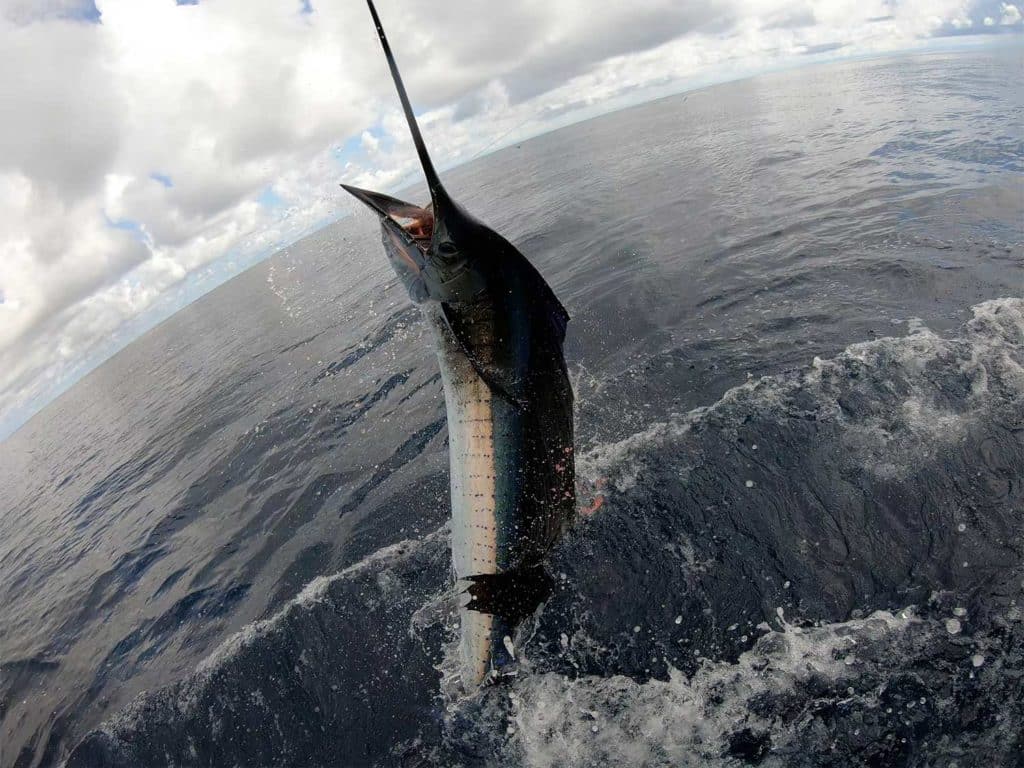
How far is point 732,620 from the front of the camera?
15.7 feet

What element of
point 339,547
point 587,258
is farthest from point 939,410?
point 587,258

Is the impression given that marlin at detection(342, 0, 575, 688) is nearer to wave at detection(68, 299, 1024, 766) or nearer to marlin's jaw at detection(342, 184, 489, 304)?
marlin's jaw at detection(342, 184, 489, 304)

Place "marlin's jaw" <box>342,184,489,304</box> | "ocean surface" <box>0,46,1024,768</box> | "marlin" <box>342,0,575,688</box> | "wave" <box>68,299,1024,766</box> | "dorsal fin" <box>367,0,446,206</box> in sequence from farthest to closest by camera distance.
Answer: "ocean surface" <box>0,46,1024,768</box>, "wave" <box>68,299,1024,766</box>, "marlin" <box>342,0,575,688</box>, "marlin's jaw" <box>342,184,489,304</box>, "dorsal fin" <box>367,0,446,206</box>

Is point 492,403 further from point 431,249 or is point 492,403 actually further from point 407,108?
point 407,108

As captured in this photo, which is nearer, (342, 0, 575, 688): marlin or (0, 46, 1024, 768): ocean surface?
(342, 0, 575, 688): marlin

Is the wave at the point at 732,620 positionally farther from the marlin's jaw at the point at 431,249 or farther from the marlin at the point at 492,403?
the marlin's jaw at the point at 431,249

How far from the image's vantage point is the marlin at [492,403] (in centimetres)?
369

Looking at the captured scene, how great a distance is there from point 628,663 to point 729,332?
687cm

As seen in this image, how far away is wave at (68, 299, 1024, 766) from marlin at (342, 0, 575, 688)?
499mm

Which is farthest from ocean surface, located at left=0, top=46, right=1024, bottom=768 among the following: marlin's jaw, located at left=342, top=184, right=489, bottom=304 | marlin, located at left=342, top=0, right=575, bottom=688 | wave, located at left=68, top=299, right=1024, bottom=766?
marlin's jaw, located at left=342, top=184, right=489, bottom=304

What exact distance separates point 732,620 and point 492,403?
325cm

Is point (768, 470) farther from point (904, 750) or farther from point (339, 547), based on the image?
point (339, 547)

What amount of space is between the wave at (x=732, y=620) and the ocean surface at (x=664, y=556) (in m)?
0.03

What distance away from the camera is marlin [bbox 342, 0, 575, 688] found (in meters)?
3.69
